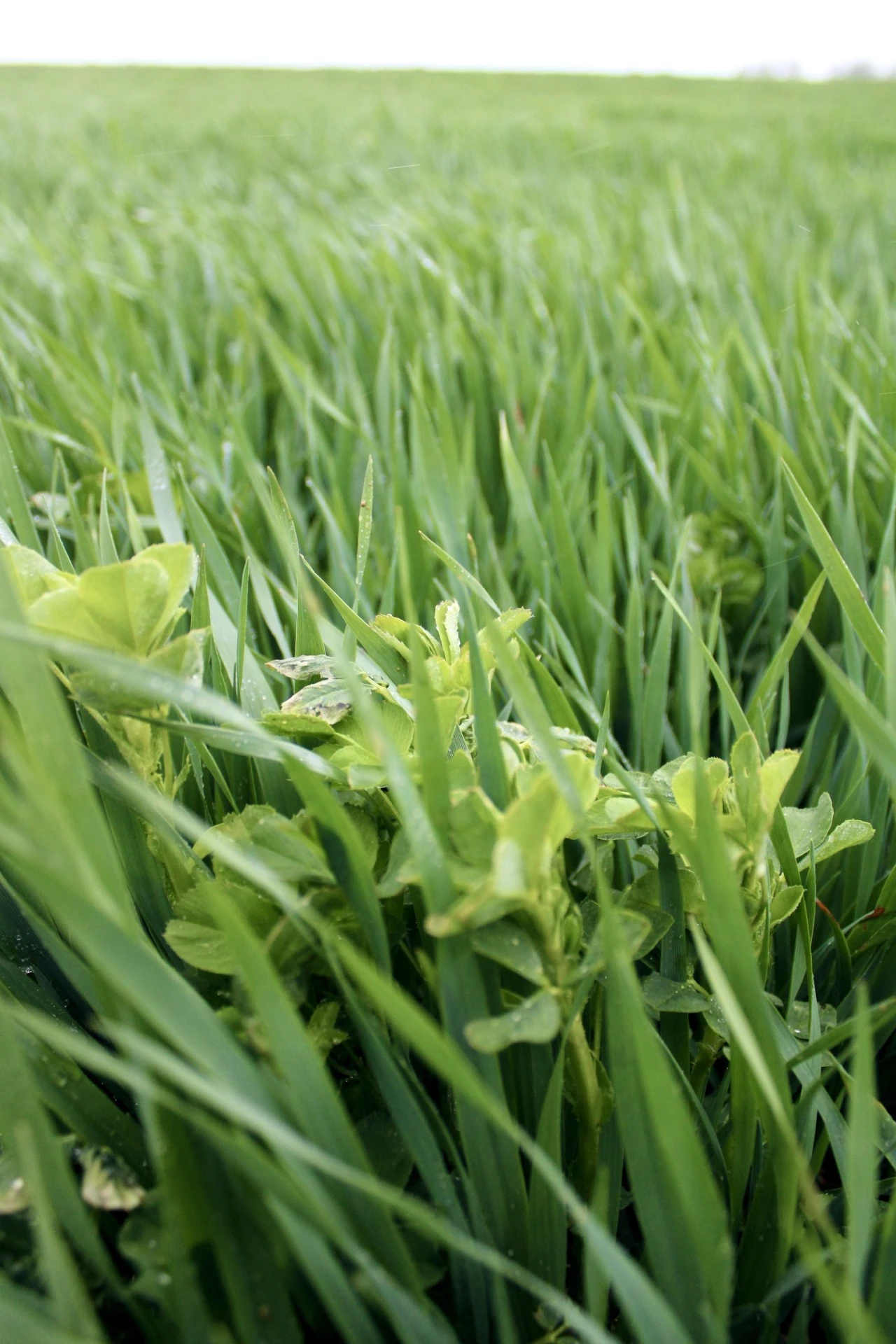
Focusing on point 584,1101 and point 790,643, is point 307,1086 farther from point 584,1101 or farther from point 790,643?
point 790,643

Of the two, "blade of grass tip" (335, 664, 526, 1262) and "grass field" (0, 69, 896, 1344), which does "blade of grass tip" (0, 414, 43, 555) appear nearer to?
"grass field" (0, 69, 896, 1344)

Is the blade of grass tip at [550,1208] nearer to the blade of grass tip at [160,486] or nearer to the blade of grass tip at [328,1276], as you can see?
the blade of grass tip at [328,1276]

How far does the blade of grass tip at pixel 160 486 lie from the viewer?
666 millimetres

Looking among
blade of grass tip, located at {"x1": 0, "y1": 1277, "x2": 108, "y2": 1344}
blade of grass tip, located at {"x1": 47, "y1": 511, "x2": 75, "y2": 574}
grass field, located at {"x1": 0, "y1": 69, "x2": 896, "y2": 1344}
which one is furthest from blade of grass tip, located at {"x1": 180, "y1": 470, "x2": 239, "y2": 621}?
blade of grass tip, located at {"x1": 0, "y1": 1277, "x2": 108, "y2": 1344}

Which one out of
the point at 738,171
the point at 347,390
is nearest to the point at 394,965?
the point at 347,390

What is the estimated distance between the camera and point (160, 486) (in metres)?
0.70

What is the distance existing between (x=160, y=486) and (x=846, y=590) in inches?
20.7

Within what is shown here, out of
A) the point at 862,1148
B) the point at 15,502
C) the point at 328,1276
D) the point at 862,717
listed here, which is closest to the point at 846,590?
the point at 862,717

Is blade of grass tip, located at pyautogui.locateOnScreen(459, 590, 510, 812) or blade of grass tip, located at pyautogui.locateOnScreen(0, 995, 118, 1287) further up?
blade of grass tip, located at pyautogui.locateOnScreen(459, 590, 510, 812)

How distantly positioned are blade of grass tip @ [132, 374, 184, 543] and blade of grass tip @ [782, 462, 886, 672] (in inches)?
17.2

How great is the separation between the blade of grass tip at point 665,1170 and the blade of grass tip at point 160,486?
18.8 inches

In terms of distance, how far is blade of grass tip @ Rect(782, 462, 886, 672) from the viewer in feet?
1.38

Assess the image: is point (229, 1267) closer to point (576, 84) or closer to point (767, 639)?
point (767, 639)

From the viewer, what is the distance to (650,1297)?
0.82ft
